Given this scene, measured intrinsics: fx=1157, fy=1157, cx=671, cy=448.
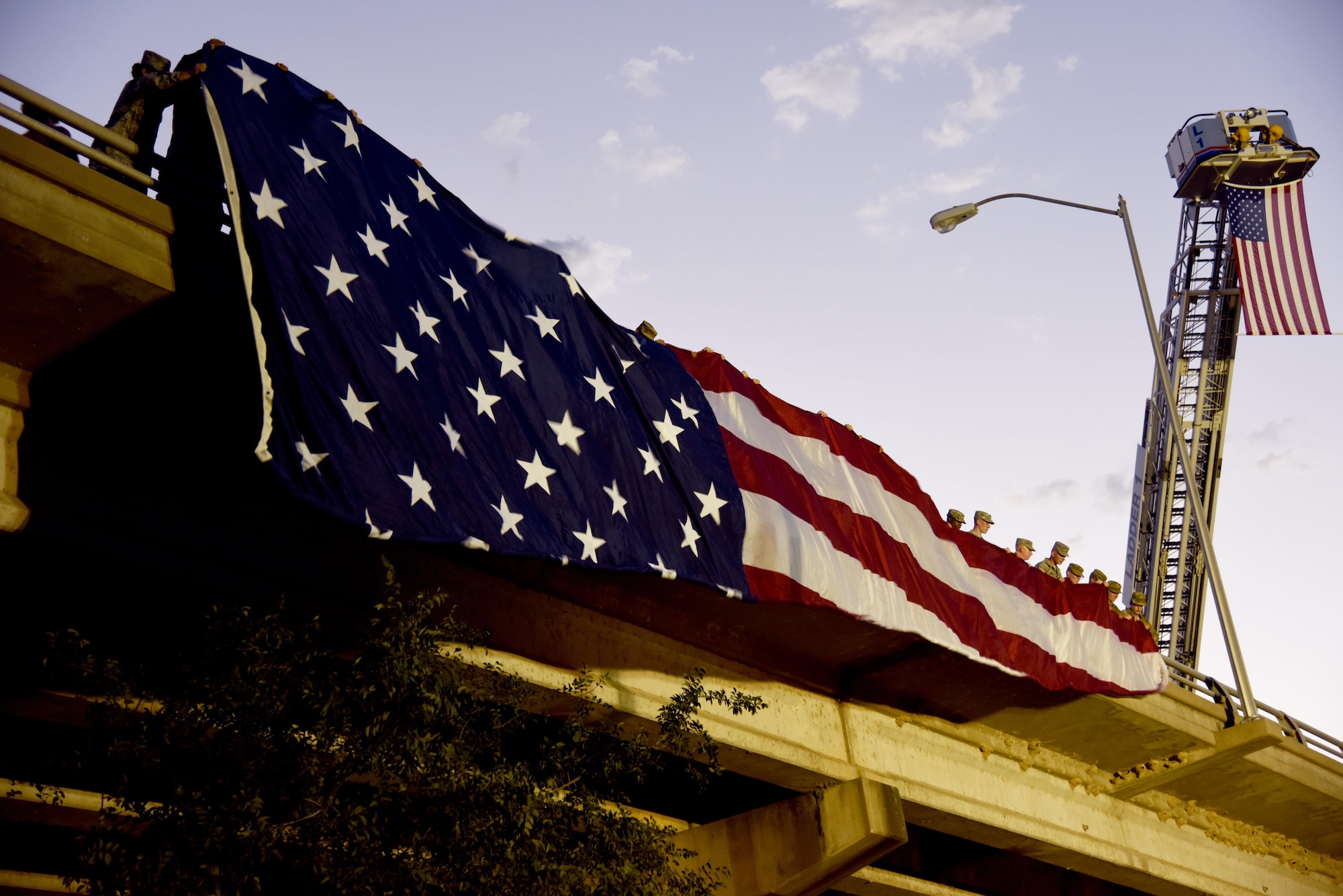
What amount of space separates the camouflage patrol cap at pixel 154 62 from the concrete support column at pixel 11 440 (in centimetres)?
250

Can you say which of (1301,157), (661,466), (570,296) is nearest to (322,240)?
(570,296)

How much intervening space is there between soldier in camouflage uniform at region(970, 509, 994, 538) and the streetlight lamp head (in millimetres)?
5177

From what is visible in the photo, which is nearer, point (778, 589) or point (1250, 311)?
point (778, 589)

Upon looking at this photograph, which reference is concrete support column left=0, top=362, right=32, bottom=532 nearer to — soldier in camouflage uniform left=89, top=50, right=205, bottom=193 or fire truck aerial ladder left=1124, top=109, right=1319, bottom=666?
soldier in camouflage uniform left=89, top=50, right=205, bottom=193

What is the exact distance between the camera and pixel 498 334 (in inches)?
366

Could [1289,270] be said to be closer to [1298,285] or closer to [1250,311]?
[1298,285]

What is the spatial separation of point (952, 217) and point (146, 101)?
506 inches

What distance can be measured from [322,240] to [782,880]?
816 centimetres

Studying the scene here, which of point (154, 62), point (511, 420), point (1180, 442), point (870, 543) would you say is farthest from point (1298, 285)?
point (154, 62)

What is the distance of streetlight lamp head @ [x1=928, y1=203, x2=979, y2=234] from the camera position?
18.1 metres

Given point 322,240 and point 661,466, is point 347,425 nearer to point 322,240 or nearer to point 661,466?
point 322,240

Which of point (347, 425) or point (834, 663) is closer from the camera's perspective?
point (347, 425)

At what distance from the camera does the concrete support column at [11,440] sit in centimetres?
705

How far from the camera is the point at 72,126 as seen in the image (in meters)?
7.40
